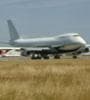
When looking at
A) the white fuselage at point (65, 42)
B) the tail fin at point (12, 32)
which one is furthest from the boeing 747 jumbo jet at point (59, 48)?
the tail fin at point (12, 32)

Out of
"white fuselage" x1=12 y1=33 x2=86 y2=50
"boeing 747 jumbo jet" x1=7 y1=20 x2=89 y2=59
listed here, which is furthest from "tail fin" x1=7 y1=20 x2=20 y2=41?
"boeing 747 jumbo jet" x1=7 y1=20 x2=89 y2=59

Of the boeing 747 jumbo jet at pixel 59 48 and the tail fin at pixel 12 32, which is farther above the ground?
Result: the tail fin at pixel 12 32

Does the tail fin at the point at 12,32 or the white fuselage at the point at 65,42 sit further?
the tail fin at the point at 12,32

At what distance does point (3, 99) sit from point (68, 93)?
7.03 ft

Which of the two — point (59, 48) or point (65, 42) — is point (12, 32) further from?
point (65, 42)

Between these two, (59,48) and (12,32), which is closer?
(59,48)

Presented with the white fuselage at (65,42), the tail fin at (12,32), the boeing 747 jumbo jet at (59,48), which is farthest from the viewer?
the tail fin at (12,32)

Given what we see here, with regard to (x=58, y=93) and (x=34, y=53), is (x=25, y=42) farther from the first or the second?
(x=58, y=93)

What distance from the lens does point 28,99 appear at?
1123 cm

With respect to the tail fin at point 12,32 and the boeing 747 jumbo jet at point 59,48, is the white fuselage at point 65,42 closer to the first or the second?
the boeing 747 jumbo jet at point 59,48

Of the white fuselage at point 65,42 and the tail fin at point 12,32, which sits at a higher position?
the tail fin at point 12,32

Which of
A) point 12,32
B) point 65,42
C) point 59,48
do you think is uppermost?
point 12,32

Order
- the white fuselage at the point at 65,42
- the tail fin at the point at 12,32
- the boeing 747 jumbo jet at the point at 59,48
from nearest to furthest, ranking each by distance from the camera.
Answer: the boeing 747 jumbo jet at the point at 59,48 → the white fuselage at the point at 65,42 → the tail fin at the point at 12,32

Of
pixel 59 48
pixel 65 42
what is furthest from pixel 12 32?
pixel 65 42
